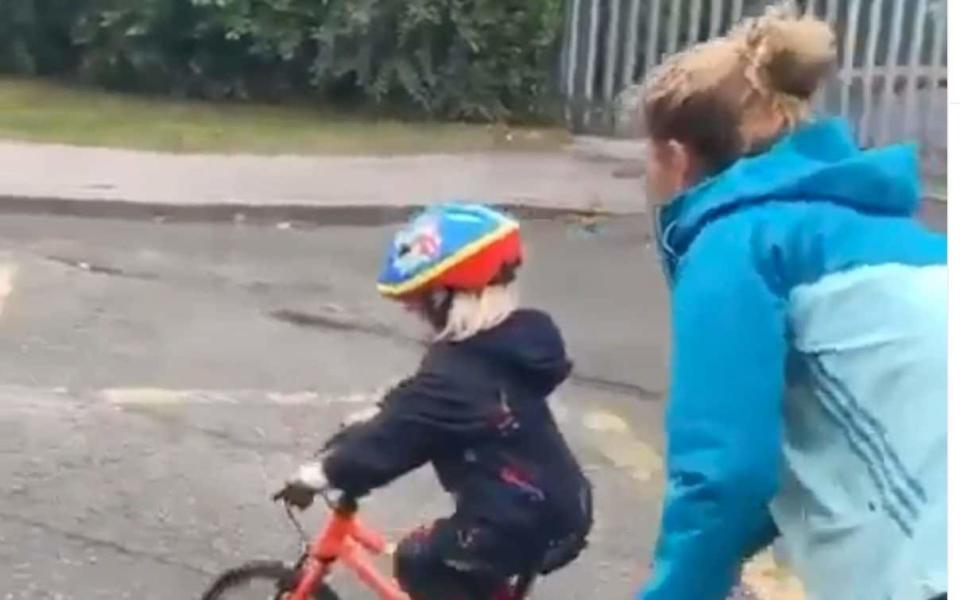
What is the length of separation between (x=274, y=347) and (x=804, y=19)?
201 inches

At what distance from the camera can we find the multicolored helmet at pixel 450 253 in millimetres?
3908

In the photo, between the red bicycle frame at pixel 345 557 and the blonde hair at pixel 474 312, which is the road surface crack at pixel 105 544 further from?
the blonde hair at pixel 474 312

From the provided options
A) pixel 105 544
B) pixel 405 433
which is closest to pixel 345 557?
pixel 405 433

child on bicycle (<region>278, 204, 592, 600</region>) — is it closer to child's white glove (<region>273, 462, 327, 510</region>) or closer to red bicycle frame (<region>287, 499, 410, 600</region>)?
child's white glove (<region>273, 462, 327, 510</region>)

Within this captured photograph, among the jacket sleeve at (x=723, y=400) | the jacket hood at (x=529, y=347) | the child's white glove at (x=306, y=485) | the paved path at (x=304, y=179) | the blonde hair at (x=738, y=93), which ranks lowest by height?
the paved path at (x=304, y=179)

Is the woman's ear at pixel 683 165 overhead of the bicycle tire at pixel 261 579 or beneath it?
overhead

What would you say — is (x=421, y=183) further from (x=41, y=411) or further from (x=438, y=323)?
(x=438, y=323)

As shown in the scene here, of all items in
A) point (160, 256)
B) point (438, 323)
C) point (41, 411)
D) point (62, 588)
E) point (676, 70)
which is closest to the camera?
point (676, 70)

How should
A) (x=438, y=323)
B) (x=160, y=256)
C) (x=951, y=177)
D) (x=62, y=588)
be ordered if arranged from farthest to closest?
(x=160, y=256) < (x=62, y=588) < (x=438, y=323) < (x=951, y=177)

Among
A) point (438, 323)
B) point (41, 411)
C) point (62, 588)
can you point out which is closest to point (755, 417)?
point (438, 323)

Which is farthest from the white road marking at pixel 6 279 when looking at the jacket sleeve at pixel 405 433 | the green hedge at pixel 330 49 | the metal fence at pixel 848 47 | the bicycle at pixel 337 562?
the metal fence at pixel 848 47

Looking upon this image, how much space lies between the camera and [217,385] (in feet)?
24.1

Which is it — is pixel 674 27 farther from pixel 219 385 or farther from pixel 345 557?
pixel 345 557

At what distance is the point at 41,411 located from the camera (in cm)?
688
